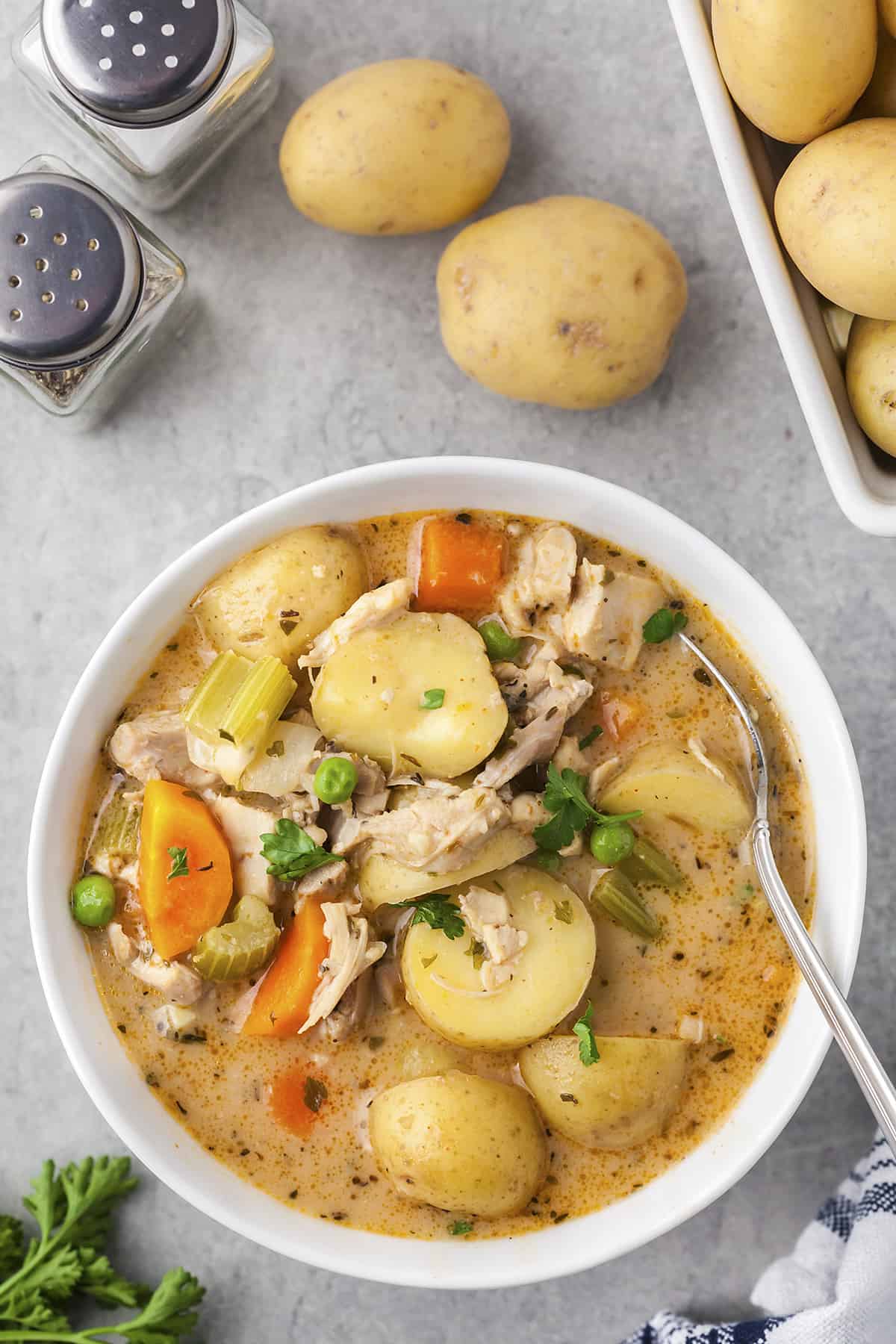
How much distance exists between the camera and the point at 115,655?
2.38 meters

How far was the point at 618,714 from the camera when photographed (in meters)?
2.49

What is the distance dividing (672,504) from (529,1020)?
45.0 inches

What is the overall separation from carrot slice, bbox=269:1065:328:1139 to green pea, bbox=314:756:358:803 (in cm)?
61

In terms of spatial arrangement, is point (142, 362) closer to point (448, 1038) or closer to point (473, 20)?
point (473, 20)

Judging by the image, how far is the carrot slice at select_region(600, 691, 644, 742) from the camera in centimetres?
250

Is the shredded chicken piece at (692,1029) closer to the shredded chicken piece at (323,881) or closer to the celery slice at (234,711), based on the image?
the shredded chicken piece at (323,881)

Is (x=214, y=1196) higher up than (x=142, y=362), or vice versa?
(x=142, y=362)

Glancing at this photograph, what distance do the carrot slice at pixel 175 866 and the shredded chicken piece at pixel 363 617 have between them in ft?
1.21

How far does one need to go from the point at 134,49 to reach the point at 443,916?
178cm

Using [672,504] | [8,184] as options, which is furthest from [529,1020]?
[8,184]

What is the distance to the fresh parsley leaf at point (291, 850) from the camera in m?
2.33

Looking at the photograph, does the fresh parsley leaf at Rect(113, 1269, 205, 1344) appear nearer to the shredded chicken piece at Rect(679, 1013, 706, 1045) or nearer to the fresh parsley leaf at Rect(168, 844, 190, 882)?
the fresh parsley leaf at Rect(168, 844, 190, 882)

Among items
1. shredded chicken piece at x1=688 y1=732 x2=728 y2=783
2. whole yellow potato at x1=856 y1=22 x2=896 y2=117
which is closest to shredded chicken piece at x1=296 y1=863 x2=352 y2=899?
shredded chicken piece at x1=688 y1=732 x2=728 y2=783

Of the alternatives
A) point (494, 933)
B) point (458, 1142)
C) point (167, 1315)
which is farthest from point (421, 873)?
point (167, 1315)
